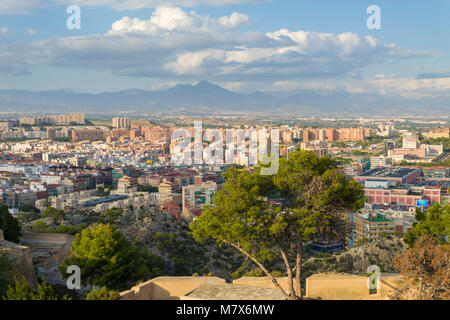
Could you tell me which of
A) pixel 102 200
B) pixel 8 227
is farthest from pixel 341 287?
pixel 102 200

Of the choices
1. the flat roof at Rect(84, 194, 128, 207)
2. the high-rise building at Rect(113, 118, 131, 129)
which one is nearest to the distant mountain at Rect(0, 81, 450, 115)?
the high-rise building at Rect(113, 118, 131, 129)

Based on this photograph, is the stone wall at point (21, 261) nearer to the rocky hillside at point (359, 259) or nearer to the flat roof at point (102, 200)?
the rocky hillside at point (359, 259)

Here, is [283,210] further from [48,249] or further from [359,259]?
[359,259]

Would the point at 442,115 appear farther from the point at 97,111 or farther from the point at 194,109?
the point at 97,111

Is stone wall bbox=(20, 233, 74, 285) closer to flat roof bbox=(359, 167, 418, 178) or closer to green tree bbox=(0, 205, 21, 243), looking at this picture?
green tree bbox=(0, 205, 21, 243)
